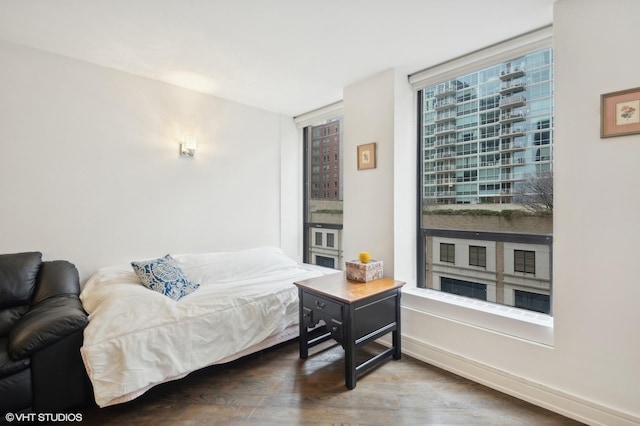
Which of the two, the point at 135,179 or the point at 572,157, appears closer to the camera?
the point at 572,157

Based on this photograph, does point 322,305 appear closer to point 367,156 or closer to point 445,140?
point 367,156

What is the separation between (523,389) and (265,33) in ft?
9.93

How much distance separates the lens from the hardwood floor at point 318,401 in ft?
5.84

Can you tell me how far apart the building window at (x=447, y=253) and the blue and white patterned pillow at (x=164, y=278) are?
2.24 metres

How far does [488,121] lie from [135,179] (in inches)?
127

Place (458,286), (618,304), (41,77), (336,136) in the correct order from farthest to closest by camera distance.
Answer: (336,136) → (458,286) → (41,77) → (618,304)

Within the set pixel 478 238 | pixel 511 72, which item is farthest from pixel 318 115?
pixel 478 238

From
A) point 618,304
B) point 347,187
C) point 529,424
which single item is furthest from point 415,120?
point 529,424

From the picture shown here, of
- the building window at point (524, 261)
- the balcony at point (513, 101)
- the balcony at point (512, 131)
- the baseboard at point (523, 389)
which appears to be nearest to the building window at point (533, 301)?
the building window at point (524, 261)

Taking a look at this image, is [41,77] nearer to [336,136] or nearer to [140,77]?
[140,77]

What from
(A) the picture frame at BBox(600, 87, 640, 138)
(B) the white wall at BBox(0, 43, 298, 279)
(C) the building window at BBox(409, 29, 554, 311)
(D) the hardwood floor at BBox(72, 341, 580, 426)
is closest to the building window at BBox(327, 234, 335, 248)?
(B) the white wall at BBox(0, 43, 298, 279)

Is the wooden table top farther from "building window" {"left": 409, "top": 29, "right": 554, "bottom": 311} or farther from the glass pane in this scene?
the glass pane

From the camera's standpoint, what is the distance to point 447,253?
8.82ft

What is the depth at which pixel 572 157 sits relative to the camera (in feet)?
5.87
